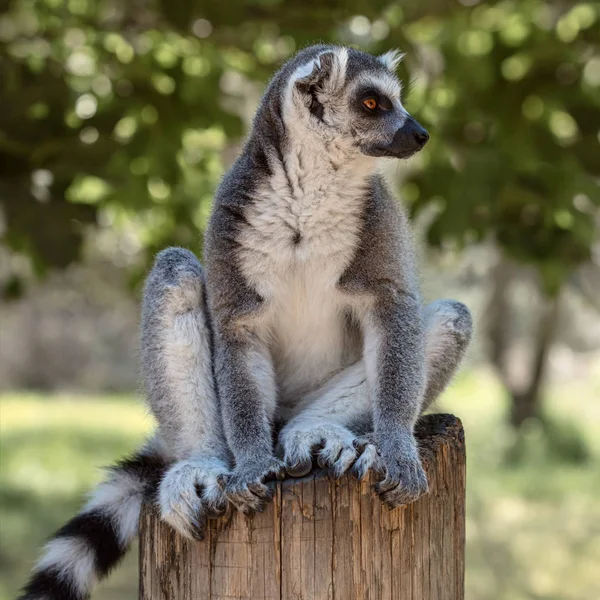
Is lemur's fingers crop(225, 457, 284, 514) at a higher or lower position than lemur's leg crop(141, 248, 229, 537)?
lower

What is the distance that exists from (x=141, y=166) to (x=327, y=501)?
3.43 meters

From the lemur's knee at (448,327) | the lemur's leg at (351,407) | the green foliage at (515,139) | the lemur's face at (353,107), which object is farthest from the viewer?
the green foliage at (515,139)

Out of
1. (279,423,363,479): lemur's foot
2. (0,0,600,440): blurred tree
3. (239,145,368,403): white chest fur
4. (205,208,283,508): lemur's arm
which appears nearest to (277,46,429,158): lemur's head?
(239,145,368,403): white chest fur

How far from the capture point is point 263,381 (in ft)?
11.7

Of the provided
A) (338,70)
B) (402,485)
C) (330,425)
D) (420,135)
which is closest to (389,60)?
(338,70)

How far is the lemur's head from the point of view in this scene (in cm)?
351

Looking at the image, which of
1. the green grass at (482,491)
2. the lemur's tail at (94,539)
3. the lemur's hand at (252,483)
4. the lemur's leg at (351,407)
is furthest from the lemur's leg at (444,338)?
the green grass at (482,491)

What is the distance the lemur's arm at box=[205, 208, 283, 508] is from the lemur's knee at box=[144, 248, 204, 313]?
0.09 m

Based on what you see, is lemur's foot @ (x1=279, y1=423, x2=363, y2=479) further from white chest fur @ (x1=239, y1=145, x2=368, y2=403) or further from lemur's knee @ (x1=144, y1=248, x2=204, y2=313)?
lemur's knee @ (x1=144, y1=248, x2=204, y2=313)

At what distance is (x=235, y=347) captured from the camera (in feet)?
11.5

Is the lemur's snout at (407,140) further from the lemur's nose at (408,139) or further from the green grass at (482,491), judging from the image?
the green grass at (482,491)

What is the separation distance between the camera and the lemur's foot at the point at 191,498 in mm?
3143

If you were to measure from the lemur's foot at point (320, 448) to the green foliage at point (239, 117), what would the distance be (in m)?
2.28

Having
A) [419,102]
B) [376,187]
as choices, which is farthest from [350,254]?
[419,102]
